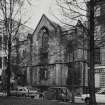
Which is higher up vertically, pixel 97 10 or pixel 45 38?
pixel 45 38

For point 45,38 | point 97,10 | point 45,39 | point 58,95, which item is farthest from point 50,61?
point 97,10

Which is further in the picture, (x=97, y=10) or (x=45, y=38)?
(x=45, y=38)

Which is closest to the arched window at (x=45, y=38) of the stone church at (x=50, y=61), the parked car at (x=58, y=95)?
the stone church at (x=50, y=61)

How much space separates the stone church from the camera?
5134 centimetres

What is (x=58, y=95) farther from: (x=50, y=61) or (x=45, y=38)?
(x=45, y=38)

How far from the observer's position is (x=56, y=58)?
2210 inches

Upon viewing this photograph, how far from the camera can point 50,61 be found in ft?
190

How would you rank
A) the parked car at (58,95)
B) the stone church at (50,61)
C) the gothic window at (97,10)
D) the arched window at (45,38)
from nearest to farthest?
the gothic window at (97,10) < the parked car at (58,95) < the stone church at (50,61) < the arched window at (45,38)

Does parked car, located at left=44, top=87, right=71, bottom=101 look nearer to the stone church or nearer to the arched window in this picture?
the stone church

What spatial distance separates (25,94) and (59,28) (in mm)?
18721

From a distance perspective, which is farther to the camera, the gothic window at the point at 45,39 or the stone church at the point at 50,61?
the gothic window at the point at 45,39

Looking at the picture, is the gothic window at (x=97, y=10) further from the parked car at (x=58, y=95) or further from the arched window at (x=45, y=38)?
the arched window at (x=45, y=38)

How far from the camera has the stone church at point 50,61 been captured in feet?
168

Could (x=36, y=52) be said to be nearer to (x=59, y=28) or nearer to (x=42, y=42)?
(x=42, y=42)
